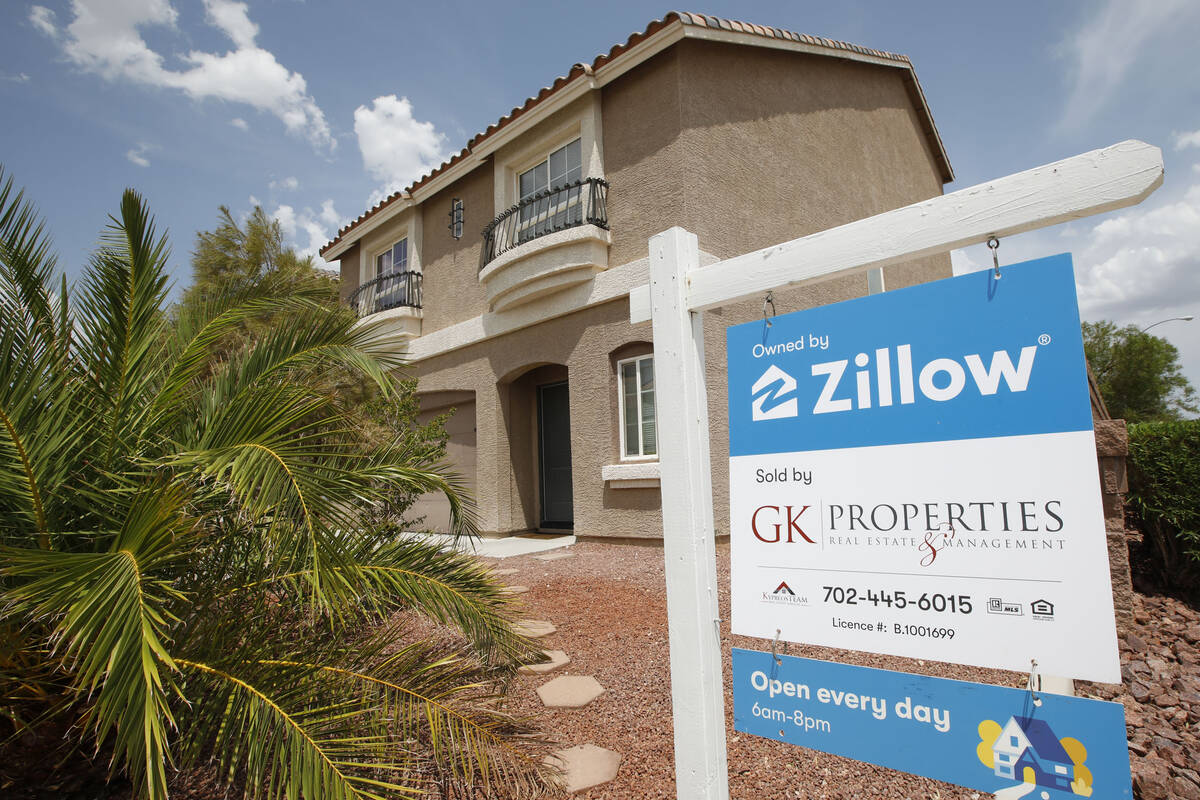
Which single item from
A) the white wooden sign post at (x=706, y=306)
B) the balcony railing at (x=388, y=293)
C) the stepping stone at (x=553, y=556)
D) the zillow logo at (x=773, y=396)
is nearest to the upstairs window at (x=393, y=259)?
the balcony railing at (x=388, y=293)

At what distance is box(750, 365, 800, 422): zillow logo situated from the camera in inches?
78.0

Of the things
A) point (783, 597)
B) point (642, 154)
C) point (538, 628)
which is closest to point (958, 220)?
point (783, 597)

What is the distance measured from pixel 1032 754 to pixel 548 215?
9130 mm

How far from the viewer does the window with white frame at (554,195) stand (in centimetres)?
926

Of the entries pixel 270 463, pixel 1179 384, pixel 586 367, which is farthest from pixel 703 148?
pixel 1179 384

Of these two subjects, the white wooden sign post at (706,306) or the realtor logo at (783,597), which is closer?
the white wooden sign post at (706,306)

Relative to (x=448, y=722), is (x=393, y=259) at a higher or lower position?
higher

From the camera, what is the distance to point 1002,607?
61.7 inches

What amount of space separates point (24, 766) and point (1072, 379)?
4.19 m

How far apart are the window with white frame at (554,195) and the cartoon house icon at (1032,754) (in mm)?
8276

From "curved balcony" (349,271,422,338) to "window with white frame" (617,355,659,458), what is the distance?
5.10m

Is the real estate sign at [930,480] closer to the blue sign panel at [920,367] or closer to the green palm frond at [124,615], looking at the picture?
the blue sign panel at [920,367]

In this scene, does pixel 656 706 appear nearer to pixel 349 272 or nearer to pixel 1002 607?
pixel 1002 607

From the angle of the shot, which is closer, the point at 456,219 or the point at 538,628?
the point at 538,628
